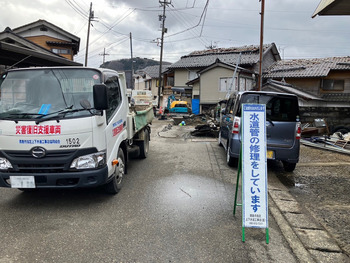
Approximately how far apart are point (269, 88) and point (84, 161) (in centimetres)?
1533

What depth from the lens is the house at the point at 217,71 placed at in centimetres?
2258

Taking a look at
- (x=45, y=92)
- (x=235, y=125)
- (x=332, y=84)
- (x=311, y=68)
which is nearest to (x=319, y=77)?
(x=332, y=84)

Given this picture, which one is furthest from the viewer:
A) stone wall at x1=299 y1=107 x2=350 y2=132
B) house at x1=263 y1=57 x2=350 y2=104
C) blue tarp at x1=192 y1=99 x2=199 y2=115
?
blue tarp at x1=192 y1=99 x2=199 y2=115

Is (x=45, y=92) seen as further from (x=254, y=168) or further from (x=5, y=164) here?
(x=254, y=168)

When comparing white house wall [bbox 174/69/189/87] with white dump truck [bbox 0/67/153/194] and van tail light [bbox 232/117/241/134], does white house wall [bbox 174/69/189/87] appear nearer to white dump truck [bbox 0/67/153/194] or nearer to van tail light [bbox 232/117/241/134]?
van tail light [bbox 232/117/241/134]

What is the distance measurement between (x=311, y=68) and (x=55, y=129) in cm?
2310

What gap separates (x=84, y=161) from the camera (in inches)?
147

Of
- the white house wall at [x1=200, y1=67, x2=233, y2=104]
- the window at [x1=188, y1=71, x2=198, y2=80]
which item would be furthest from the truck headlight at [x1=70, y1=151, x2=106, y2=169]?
the window at [x1=188, y1=71, x2=198, y2=80]

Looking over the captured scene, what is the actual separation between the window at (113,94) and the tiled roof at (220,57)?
71.7 ft

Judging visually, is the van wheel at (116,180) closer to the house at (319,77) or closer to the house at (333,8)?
the house at (333,8)

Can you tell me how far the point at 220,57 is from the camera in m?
28.9

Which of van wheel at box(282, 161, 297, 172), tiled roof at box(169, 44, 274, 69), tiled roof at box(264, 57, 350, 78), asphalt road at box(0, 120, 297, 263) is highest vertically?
tiled roof at box(169, 44, 274, 69)

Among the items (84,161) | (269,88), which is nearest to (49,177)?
(84,161)

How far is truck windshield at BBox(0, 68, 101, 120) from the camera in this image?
3820 millimetres
